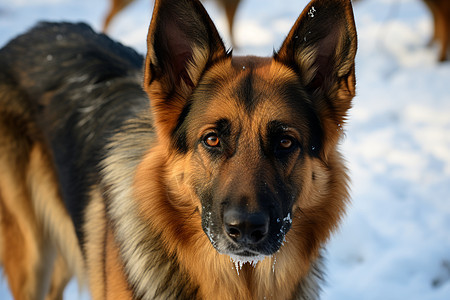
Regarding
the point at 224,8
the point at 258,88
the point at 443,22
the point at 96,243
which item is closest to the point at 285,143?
the point at 258,88

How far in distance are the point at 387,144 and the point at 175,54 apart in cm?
433

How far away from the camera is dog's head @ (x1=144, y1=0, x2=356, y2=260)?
2471 millimetres

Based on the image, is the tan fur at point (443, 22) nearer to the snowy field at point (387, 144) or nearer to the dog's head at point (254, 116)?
the snowy field at point (387, 144)

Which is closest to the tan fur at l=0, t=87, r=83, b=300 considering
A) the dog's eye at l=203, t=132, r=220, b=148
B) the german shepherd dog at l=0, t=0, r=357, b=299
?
the german shepherd dog at l=0, t=0, r=357, b=299

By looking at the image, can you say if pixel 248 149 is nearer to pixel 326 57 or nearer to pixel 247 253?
pixel 247 253

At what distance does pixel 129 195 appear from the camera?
3033 millimetres

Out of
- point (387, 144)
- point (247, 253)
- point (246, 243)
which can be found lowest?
point (387, 144)

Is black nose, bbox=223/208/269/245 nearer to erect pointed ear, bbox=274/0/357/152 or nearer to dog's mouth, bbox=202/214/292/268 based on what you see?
dog's mouth, bbox=202/214/292/268

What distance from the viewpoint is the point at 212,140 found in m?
2.65

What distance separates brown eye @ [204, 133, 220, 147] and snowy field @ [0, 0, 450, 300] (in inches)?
89.3

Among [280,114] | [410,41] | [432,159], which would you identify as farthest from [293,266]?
[410,41]

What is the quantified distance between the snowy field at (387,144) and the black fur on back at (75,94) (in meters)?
1.52

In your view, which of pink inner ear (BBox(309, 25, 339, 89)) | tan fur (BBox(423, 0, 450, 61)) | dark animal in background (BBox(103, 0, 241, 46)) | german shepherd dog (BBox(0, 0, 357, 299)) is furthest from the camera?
dark animal in background (BBox(103, 0, 241, 46))

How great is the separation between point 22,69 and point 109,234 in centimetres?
164
